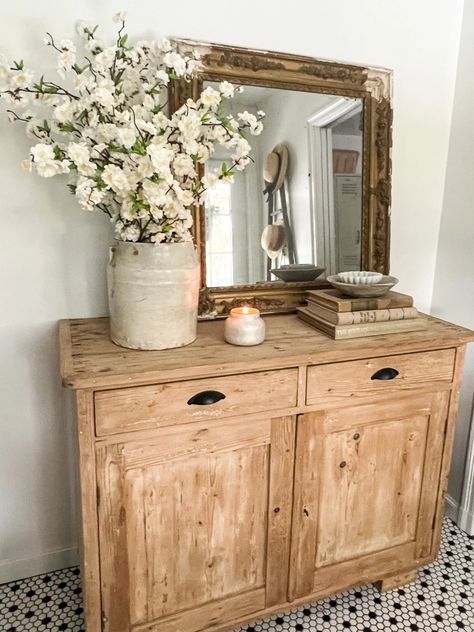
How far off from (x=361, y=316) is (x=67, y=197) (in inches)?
38.6

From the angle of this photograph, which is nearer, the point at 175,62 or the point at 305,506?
the point at 175,62

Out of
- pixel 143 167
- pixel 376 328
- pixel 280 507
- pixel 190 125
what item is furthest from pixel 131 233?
pixel 280 507

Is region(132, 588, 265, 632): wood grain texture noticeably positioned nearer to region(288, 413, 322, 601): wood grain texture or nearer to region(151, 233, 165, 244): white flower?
region(288, 413, 322, 601): wood grain texture

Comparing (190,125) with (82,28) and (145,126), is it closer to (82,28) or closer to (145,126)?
(145,126)

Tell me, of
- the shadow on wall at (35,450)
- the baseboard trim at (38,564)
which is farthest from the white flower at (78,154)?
the baseboard trim at (38,564)

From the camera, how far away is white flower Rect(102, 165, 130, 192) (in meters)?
1.06

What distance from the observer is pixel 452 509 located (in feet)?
6.52

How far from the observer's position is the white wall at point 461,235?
1775mm

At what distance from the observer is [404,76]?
1.75m

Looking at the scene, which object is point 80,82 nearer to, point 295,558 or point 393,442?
point 393,442

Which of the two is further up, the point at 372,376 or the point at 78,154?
the point at 78,154

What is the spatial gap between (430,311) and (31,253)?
1602 mm


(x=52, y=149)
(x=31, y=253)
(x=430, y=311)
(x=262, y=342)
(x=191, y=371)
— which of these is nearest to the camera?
(x=52, y=149)

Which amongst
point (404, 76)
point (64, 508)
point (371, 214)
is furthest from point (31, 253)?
point (404, 76)
